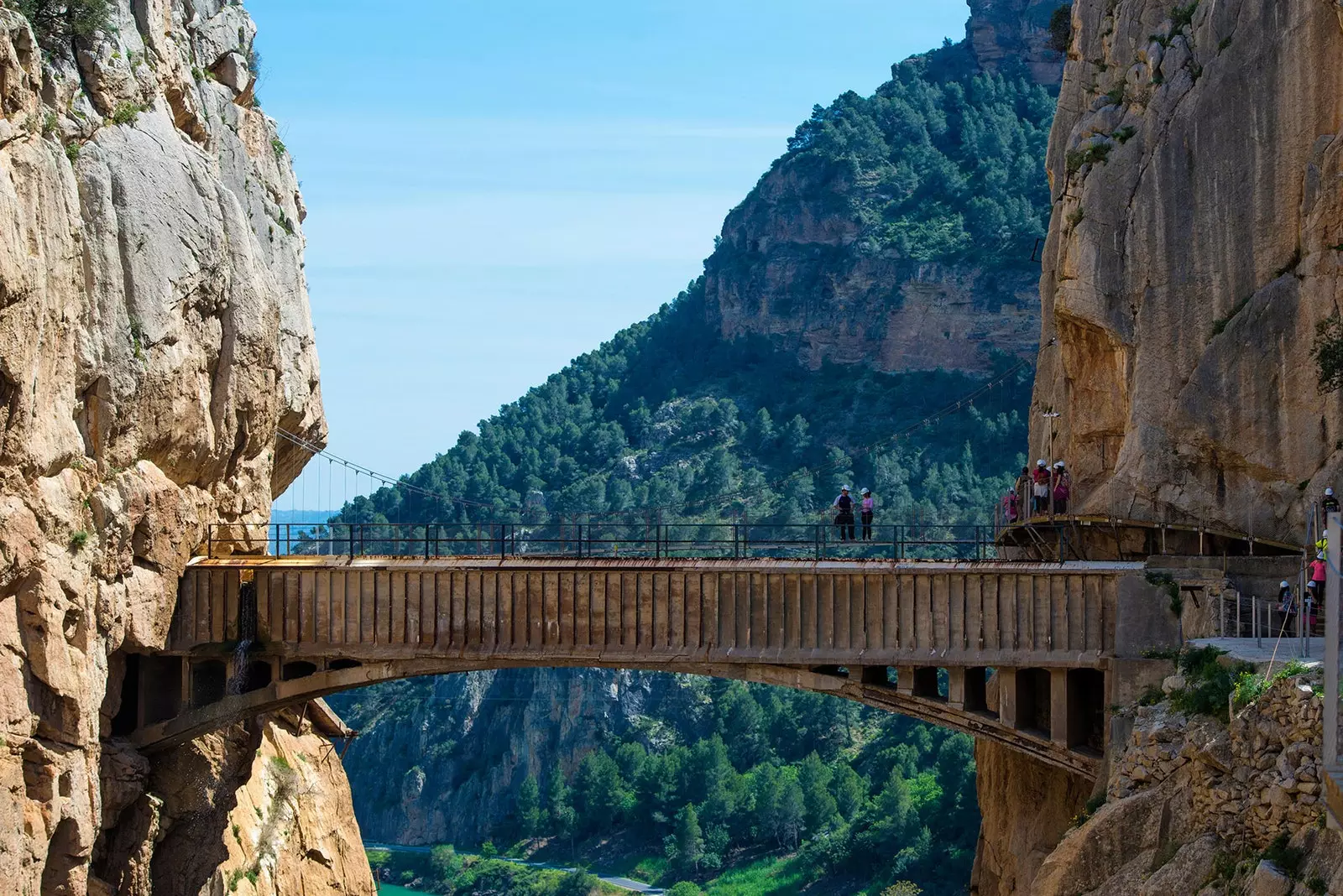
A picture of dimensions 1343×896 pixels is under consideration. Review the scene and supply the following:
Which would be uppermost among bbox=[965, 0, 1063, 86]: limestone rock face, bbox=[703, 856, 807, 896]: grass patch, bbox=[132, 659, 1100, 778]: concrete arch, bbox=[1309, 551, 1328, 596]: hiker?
bbox=[965, 0, 1063, 86]: limestone rock face

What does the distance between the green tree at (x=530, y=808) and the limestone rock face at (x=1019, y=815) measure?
266 ft

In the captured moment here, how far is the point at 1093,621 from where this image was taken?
96.9ft

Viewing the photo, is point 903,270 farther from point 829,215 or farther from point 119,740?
point 119,740

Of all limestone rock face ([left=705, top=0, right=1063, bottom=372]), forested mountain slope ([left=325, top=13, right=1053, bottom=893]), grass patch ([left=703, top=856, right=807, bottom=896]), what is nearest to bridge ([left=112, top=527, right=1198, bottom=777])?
forested mountain slope ([left=325, top=13, right=1053, bottom=893])

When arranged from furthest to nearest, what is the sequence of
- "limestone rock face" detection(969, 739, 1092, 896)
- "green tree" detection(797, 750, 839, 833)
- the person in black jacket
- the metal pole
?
"green tree" detection(797, 750, 839, 833) → the person in black jacket → "limestone rock face" detection(969, 739, 1092, 896) → the metal pole

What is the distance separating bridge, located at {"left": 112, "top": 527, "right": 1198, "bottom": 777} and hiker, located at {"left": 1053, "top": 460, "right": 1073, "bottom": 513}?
487cm

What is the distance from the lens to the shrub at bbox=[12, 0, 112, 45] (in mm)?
29453

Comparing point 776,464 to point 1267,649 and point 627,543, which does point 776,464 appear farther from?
point 1267,649

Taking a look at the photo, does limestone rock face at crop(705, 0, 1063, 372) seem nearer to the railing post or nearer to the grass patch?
the grass patch

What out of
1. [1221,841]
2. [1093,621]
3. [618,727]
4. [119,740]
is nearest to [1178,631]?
[1093,621]

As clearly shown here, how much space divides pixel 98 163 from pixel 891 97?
431 ft

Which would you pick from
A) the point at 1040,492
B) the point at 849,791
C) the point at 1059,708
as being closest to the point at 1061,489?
the point at 1040,492

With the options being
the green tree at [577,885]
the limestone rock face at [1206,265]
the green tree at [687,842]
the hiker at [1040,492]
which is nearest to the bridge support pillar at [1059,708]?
the limestone rock face at [1206,265]

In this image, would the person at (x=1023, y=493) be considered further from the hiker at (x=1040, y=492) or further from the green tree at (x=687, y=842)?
the green tree at (x=687, y=842)
